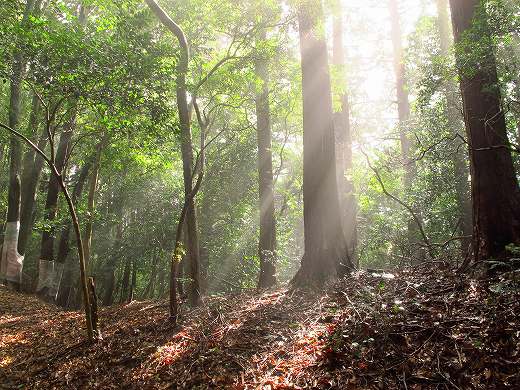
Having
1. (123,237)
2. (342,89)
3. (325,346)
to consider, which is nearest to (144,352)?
(325,346)

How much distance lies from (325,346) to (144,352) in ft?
9.43

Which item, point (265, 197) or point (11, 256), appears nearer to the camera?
point (265, 197)

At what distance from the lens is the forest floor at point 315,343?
3.54m

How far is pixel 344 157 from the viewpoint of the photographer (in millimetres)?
16656

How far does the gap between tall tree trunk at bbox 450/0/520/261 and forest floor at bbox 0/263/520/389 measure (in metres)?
0.91

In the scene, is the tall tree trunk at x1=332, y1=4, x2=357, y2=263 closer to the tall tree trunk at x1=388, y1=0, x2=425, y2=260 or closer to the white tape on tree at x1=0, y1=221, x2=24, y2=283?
the tall tree trunk at x1=388, y1=0, x2=425, y2=260

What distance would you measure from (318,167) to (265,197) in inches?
150

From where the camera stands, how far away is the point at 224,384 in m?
4.39

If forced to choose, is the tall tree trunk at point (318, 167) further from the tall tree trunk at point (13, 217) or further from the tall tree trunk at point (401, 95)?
the tall tree trunk at point (13, 217)

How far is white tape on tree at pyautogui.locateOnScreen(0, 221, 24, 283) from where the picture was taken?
12516 millimetres

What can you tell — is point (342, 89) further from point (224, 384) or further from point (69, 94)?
point (224, 384)

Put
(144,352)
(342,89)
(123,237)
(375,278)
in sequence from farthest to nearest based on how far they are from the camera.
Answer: (123,237) → (342,89) → (375,278) → (144,352)

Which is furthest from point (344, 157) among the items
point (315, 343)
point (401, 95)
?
point (315, 343)

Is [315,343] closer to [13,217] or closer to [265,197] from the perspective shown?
[265,197]
